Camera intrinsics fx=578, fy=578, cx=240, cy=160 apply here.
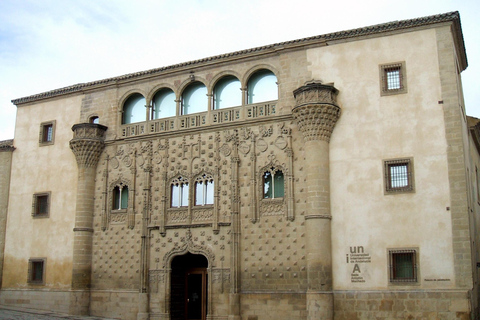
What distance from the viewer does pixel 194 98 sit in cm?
2398

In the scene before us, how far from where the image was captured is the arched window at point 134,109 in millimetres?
25125

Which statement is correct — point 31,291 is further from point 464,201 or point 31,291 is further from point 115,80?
point 464,201

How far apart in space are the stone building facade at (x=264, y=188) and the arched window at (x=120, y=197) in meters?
0.10

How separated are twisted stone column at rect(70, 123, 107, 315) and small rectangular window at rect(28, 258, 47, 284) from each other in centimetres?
245

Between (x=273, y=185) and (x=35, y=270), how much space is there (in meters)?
12.0

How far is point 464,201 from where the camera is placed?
17984mm

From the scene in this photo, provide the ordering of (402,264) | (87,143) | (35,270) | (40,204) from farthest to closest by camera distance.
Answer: (40,204)
(35,270)
(87,143)
(402,264)

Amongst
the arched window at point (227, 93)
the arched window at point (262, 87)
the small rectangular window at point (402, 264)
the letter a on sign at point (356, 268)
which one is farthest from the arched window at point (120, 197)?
the small rectangular window at point (402, 264)

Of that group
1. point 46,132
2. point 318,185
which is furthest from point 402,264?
point 46,132

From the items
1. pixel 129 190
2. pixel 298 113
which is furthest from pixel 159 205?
pixel 298 113

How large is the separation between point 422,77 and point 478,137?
6452 mm

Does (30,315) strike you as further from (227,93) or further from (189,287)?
(227,93)

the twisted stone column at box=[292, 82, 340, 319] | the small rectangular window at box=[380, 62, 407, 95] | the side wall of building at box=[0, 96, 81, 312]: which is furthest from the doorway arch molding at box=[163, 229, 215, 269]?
the small rectangular window at box=[380, 62, 407, 95]

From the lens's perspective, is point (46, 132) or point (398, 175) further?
point (46, 132)
